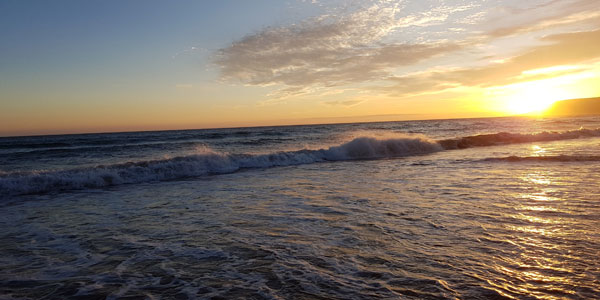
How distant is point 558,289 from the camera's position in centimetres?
318

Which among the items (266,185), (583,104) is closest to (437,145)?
(266,185)

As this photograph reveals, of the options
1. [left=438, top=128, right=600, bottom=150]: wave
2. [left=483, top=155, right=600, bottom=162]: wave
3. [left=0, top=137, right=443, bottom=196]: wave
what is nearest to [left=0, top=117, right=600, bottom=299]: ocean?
[left=0, top=137, right=443, bottom=196]: wave

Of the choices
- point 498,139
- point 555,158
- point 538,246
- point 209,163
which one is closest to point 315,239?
point 538,246

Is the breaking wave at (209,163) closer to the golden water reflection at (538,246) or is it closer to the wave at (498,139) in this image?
the wave at (498,139)

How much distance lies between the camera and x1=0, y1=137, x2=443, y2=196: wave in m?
11.3

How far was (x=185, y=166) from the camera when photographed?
14695 mm

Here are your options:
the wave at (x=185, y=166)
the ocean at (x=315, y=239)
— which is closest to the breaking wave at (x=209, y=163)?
the wave at (x=185, y=166)

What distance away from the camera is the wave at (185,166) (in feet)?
37.0

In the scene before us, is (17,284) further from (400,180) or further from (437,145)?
(437,145)

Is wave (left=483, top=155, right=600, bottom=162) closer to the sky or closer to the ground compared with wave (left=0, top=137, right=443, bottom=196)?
closer to the ground

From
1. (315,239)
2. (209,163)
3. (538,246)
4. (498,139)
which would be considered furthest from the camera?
(498,139)

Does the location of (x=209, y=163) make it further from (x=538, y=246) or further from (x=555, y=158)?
(x=555, y=158)

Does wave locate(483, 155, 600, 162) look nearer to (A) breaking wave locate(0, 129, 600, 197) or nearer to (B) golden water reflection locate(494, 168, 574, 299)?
(A) breaking wave locate(0, 129, 600, 197)

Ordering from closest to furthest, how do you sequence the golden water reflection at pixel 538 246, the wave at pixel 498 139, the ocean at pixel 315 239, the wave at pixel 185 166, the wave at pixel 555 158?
1. the golden water reflection at pixel 538 246
2. the ocean at pixel 315 239
3. the wave at pixel 185 166
4. the wave at pixel 555 158
5. the wave at pixel 498 139
